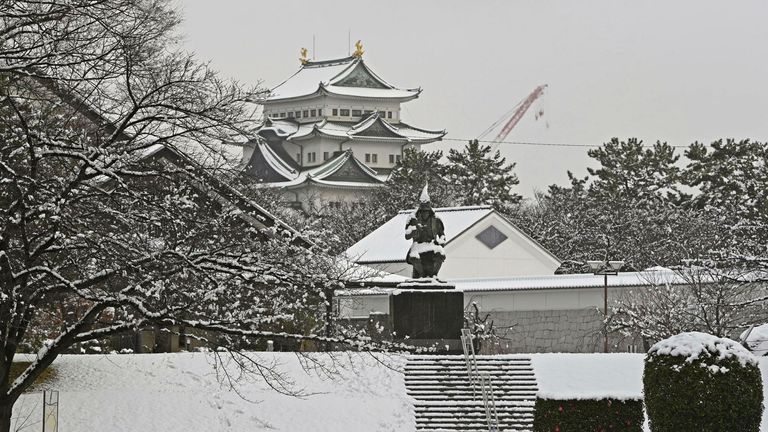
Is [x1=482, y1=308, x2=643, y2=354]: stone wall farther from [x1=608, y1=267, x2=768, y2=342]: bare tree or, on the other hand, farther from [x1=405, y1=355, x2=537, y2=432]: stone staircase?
[x1=405, y1=355, x2=537, y2=432]: stone staircase

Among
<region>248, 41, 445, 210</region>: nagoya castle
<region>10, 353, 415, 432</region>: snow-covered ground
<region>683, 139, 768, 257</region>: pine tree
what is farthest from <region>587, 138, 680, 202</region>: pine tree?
<region>10, 353, 415, 432</region>: snow-covered ground

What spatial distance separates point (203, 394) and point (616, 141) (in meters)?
44.3

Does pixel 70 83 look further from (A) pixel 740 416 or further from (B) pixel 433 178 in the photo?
(B) pixel 433 178

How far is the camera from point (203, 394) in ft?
74.3

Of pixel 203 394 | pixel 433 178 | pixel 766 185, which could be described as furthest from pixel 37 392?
pixel 433 178

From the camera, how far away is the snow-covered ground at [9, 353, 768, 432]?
2145cm

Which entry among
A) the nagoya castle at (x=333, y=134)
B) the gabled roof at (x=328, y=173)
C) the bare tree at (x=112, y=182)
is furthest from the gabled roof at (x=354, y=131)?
the bare tree at (x=112, y=182)

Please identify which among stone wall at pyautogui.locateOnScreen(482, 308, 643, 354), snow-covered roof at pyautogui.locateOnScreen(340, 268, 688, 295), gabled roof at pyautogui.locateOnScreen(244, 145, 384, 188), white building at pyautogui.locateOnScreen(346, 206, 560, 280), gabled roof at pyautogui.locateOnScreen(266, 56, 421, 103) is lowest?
stone wall at pyautogui.locateOnScreen(482, 308, 643, 354)

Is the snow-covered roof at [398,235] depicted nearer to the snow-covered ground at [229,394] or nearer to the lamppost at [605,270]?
the lamppost at [605,270]

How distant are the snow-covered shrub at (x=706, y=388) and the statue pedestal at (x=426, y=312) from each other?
12.9 meters

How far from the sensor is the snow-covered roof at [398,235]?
4433cm

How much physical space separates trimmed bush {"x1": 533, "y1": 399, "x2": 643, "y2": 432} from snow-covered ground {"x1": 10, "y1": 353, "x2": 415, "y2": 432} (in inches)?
202

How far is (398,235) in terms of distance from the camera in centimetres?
4609

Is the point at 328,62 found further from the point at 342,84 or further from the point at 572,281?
the point at 572,281
